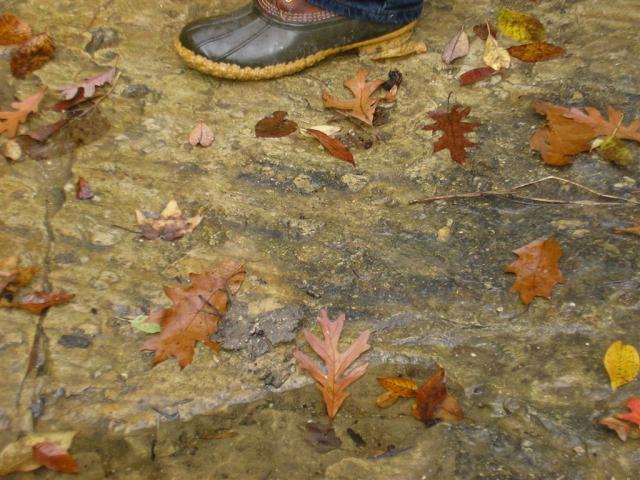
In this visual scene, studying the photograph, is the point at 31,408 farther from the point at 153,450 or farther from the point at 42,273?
the point at 42,273

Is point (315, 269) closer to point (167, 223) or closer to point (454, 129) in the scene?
point (167, 223)

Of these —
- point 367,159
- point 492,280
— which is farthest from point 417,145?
point 492,280

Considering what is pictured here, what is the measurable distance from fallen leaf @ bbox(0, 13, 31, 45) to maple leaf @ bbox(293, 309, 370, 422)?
1888mm

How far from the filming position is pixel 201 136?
97.3 inches

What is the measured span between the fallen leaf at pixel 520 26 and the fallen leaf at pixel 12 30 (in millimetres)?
2072

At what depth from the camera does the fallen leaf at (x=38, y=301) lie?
185 cm

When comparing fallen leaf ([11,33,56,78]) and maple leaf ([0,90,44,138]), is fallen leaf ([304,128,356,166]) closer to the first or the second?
maple leaf ([0,90,44,138])

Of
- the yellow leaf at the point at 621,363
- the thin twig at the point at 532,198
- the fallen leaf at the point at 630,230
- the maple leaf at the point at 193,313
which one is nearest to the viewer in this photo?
the yellow leaf at the point at 621,363

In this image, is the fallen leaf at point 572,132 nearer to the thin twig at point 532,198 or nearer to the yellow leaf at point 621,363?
the thin twig at point 532,198

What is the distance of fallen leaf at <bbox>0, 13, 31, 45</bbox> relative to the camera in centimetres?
274

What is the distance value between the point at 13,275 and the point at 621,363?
5.59 feet

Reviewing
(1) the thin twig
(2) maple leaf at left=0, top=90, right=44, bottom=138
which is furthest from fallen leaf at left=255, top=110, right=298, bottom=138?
(2) maple leaf at left=0, top=90, right=44, bottom=138

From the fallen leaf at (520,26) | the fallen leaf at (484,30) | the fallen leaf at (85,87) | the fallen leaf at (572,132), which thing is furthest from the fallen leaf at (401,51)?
the fallen leaf at (85,87)

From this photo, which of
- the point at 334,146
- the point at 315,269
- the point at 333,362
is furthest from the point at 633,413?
the point at 334,146
